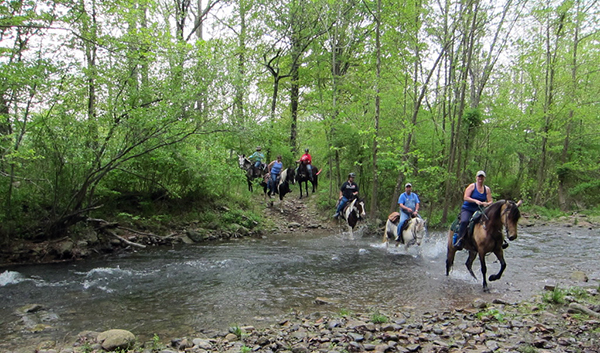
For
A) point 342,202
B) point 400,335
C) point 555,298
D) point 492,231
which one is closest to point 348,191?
point 342,202

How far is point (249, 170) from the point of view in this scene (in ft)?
60.7

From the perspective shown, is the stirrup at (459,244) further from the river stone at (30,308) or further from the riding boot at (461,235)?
the river stone at (30,308)

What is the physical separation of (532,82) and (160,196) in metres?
21.6

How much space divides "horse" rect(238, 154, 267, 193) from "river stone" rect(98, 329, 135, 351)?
13443 millimetres

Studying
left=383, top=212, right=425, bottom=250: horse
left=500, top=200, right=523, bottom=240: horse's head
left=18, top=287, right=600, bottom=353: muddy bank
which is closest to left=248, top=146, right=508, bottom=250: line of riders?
left=383, top=212, right=425, bottom=250: horse

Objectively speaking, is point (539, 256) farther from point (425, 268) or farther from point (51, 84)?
point (51, 84)

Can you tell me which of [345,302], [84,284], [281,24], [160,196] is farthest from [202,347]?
[281,24]

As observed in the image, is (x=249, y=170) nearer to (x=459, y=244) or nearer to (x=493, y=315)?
(x=459, y=244)

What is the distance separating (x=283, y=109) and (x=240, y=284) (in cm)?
2134

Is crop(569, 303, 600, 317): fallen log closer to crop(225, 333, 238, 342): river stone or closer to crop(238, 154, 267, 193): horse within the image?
crop(225, 333, 238, 342): river stone

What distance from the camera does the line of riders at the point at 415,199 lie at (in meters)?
8.23

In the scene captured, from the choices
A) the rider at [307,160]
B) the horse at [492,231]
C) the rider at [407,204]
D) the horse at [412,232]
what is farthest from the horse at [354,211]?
the horse at [492,231]

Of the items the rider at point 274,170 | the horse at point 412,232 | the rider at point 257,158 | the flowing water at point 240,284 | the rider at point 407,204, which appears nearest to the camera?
the flowing water at point 240,284

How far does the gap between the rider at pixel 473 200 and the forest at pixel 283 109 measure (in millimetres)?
6479
